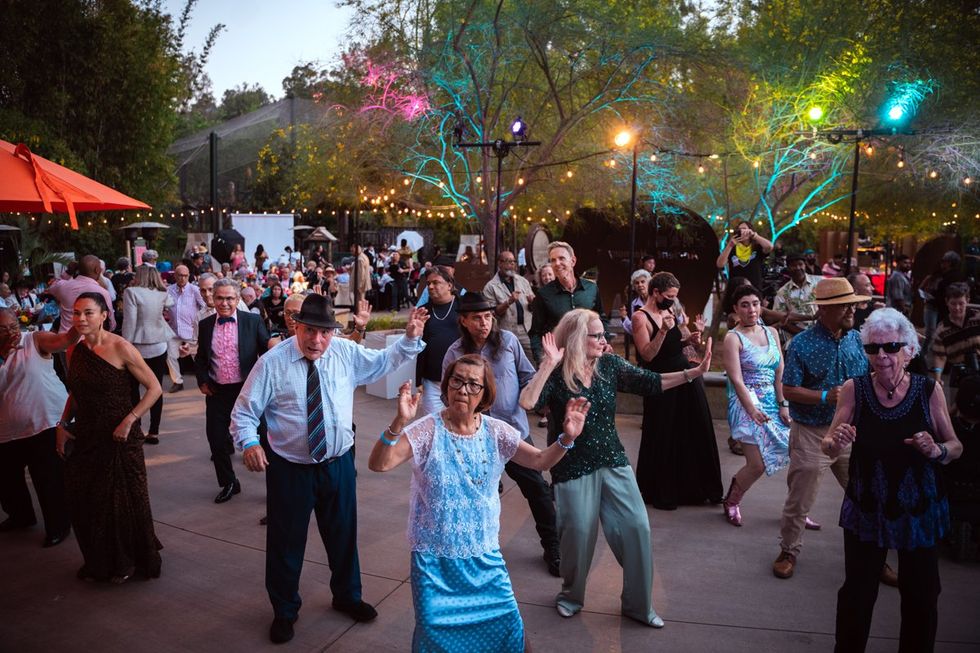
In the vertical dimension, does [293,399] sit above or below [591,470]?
above

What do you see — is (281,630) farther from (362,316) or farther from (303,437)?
(362,316)

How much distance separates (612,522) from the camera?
440 cm

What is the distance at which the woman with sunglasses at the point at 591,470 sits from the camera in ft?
14.3

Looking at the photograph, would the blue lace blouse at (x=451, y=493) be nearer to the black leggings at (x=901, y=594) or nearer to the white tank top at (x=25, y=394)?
the black leggings at (x=901, y=594)

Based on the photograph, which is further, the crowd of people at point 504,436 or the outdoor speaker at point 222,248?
the outdoor speaker at point 222,248

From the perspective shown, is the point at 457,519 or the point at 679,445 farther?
the point at 679,445

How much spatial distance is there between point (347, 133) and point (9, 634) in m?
12.8

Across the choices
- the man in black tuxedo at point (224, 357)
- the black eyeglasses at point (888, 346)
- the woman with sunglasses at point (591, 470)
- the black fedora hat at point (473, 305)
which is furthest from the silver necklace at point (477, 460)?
the man in black tuxedo at point (224, 357)

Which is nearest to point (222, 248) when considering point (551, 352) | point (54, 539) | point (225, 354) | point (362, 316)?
point (225, 354)

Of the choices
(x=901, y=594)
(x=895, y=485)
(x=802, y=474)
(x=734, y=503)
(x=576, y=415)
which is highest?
(x=576, y=415)

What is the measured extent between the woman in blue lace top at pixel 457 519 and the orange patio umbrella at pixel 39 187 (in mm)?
2952

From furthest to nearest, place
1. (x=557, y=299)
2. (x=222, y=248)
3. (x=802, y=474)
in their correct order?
(x=222, y=248)
(x=557, y=299)
(x=802, y=474)

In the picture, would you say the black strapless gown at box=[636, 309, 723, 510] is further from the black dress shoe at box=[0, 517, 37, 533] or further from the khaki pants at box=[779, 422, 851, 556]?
the black dress shoe at box=[0, 517, 37, 533]

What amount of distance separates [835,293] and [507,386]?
2094 mm
